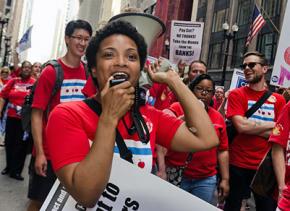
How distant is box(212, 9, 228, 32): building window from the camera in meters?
34.2

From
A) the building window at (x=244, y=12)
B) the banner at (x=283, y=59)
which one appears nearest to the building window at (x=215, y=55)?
the building window at (x=244, y=12)

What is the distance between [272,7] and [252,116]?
24853mm

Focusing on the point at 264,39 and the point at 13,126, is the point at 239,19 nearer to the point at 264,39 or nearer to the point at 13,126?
the point at 264,39

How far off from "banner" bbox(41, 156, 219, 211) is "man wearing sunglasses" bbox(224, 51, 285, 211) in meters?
2.93

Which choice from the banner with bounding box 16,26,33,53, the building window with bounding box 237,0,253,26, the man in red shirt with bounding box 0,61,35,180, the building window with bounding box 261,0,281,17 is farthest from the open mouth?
the building window with bounding box 237,0,253,26

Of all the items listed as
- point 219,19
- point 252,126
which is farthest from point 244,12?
point 252,126

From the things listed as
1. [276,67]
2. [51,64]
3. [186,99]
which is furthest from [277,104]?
[186,99]

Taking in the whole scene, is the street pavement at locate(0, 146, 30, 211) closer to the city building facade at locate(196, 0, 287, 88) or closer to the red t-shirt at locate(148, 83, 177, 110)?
the red t-shirt at locate(148, 83, 177, 110)

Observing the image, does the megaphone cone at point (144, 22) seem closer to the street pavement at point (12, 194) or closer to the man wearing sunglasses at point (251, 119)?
the man wearing sunglasses at point (251, 119)

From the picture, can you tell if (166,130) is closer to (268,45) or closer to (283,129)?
(283,129)

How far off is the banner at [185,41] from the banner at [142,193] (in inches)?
323

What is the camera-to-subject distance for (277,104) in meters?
4.84

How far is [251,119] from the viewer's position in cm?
478

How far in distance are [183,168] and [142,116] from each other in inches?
99.9
